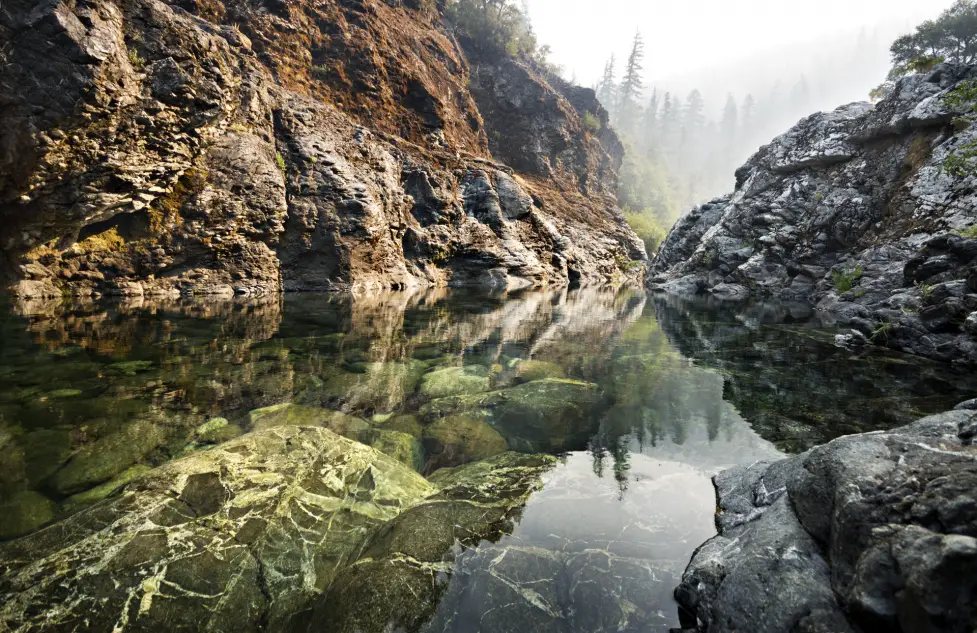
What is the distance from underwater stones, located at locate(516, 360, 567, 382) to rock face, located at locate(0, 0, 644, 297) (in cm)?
1527

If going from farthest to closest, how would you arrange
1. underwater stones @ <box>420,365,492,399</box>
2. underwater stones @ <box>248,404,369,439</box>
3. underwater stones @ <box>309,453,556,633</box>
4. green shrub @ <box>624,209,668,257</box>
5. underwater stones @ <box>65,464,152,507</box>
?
1. green shrub @ <box>624,209,668,257</box>
2. underwater stones @ <box>420,365,492,399</box>
3. underwater stones @ <box>248,404,369,439</box>
4. underwater stones @ <box>65,464,152,507</box>
5. underwater stones @ <box>309,453,556,633</box>

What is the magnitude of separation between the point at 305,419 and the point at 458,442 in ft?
6.51

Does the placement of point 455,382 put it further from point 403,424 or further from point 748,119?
point 748,119

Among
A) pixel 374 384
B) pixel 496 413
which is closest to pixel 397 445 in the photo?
pixel 496 413

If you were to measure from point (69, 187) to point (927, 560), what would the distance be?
19.4 metres

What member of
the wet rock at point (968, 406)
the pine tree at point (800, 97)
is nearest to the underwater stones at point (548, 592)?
the wet rock at point (968, 406)

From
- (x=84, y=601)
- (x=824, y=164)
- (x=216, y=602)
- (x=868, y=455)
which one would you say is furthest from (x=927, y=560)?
(x=824, y=164)

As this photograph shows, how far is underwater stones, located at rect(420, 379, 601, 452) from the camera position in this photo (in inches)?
208

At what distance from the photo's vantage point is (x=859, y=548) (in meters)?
2.16

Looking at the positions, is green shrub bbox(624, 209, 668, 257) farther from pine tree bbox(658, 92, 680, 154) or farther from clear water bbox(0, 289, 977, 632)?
pine tree bbox(658, 92, 680, 154)

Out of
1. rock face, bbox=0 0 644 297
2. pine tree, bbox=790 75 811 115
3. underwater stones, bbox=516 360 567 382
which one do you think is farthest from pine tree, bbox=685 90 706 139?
underwater stones, bbox=516 360 567 382

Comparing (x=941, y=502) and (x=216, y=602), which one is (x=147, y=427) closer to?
(x=216, y=602)

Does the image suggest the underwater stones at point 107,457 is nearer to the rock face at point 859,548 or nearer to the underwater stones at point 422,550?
the underwater stones at point 422,550

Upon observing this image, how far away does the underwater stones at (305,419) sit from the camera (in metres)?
5.06
